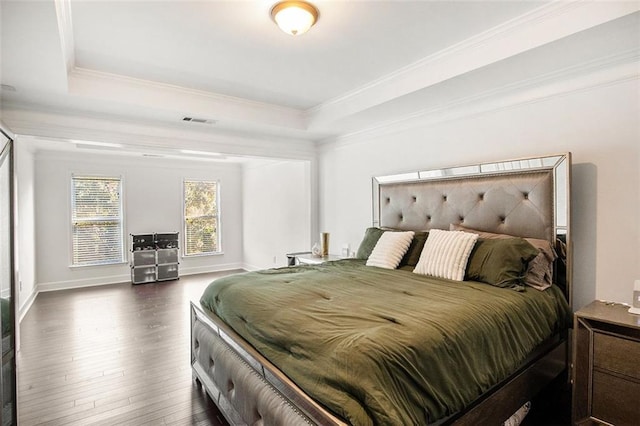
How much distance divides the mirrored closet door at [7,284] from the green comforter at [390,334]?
112 cm

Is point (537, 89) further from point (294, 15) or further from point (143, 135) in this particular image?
point (143, 135)

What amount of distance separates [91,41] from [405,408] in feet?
9.91

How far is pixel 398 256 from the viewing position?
300 centimetres

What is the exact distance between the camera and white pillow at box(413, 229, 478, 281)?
248 cm

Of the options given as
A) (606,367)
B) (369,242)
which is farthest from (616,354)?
(369,242)

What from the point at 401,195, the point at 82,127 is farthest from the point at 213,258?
the point at 401,195

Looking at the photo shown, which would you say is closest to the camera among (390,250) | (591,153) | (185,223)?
(591,153)

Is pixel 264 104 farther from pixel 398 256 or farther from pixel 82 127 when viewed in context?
pixel 398 256

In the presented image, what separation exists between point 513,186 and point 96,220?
675cm

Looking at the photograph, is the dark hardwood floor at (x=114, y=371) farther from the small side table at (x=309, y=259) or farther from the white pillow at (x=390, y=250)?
the small side table at (x=309, y=259)

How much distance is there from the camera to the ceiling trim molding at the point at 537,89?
2273 millimetres

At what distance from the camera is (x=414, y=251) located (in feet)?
9.99

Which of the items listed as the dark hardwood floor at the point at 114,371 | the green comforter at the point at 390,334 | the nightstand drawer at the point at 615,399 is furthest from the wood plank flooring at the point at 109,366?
the nightstand drawer at the point at 615,399

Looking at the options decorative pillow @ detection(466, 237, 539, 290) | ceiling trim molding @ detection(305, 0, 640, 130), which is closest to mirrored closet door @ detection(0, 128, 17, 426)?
ceiling trim molding @ detection(305, 0, 640, 130)
